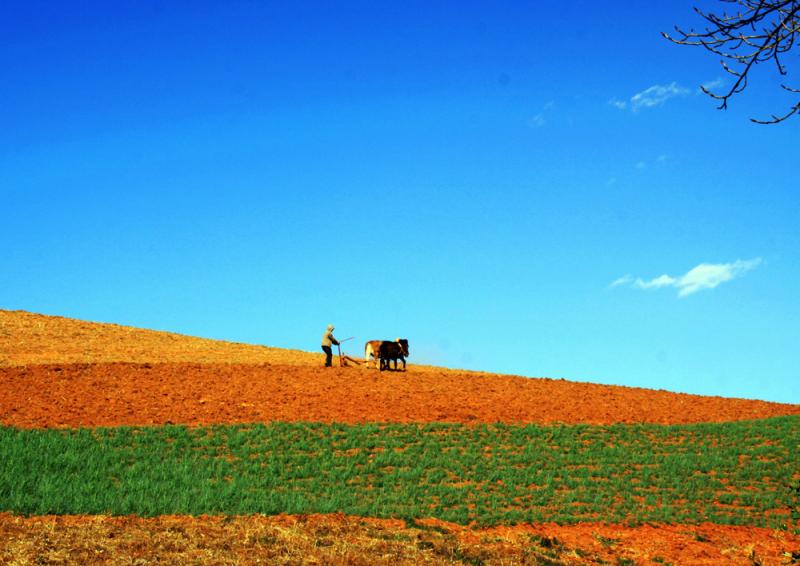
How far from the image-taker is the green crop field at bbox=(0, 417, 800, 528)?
1531 centimetres

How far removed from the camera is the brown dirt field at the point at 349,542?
1109cm

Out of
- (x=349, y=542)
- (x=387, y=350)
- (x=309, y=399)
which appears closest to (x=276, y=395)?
(x=309, y=399)

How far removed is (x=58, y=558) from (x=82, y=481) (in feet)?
21.1

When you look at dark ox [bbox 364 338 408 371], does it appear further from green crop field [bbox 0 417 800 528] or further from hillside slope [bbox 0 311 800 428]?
green crop field [bbox 0 417 800 528]

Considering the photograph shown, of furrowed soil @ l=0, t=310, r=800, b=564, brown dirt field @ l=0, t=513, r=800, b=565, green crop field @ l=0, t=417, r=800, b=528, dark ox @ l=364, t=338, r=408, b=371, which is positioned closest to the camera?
brown dirt field @ l=0, t=513, r=800, b=565

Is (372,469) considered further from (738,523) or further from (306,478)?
(738,523)

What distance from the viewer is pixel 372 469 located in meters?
18.4

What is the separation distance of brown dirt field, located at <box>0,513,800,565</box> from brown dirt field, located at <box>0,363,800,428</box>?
905 cm

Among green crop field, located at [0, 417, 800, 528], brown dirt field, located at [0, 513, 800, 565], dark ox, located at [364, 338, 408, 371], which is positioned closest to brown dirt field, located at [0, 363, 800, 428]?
dark ox, located at [364, 338, 408, 371]

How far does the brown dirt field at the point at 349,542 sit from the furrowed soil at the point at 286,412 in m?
0.04

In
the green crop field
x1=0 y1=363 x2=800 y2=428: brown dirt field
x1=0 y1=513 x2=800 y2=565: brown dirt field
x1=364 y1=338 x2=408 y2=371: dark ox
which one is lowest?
x1=0 y1=513 x2=800 y2=565: brown dirt field

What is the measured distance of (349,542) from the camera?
1236 centimetres

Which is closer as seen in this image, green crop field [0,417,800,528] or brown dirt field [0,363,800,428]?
green crop field [0,417,800,528]

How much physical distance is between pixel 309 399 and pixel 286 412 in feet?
5.89
